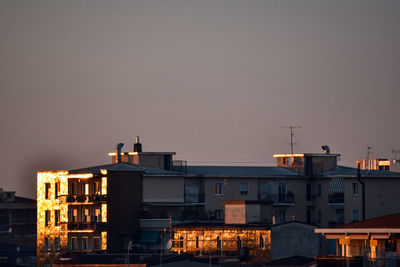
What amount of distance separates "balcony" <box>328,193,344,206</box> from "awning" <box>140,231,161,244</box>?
69.9ft

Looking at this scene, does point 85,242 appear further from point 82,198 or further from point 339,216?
point 339,216

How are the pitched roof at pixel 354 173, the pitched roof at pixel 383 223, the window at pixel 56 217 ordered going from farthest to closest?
the pitched roof at pixel 354 173, the window at pixel 56 217, the pitched roof at pixel 383 223

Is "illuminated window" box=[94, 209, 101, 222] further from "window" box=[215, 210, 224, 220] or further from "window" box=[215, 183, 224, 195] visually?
"window" box=[215, 183, 224, 195]

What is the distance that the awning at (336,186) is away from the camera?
13918 cm

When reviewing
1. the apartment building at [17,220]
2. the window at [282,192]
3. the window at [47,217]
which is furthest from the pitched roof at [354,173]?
the apartment building at [17,220]

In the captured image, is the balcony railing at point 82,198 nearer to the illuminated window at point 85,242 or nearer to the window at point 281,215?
the illuminated window at point 85,242

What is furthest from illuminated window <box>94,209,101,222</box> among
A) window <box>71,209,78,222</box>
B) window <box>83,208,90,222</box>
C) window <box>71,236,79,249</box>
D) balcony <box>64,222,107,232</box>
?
window <box>71,209,78,222</box>

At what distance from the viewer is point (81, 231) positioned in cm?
13275

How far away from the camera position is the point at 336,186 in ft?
458

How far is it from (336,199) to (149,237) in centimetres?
2250

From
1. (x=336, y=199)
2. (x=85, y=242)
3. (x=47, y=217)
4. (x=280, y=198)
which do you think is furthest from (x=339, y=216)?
(x=47, y=217)

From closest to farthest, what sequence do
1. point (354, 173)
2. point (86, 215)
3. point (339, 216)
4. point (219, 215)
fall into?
point (86, 215) < point (219, 215) < point (339, 216) < point (354, 173)

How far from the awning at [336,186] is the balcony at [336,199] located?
18.5 inches

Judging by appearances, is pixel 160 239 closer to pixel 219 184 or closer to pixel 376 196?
pixel 219 184
